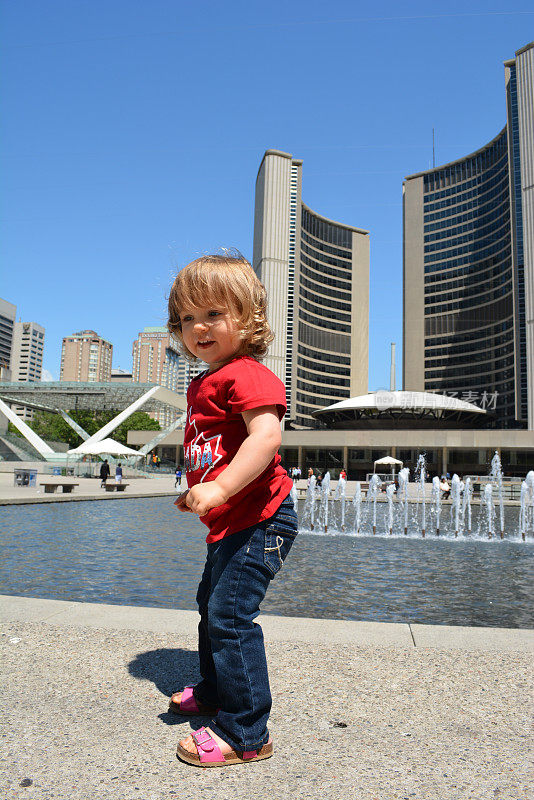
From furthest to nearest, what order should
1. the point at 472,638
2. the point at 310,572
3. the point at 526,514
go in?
the point at 526,514, the point at 310,572, the point at 472,638

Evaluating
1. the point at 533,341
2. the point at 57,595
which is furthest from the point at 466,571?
the point at 533,341

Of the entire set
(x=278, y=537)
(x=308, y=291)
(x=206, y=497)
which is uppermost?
(x=308, y=291)

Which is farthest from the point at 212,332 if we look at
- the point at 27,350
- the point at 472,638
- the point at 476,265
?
the point at 27,350

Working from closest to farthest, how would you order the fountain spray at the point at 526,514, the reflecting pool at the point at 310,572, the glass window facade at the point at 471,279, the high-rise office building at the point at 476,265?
the reflecting pool at the point at 310,572 → the fountain spray at the point at 526,514 → the high-rise office building at the point at 476,265 → the glass window facade at the point at 471,279

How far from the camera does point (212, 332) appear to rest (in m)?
2.08

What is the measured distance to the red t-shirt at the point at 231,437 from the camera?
1898mm

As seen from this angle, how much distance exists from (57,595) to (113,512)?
8.67 meters

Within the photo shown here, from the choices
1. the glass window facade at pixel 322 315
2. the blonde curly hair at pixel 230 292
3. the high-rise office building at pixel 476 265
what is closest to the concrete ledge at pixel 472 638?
the blonde curly hair at pixel 230 292

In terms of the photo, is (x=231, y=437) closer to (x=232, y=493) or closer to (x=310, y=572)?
(x=232, y=493)

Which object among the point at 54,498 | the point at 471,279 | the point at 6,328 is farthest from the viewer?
the point at 6,328

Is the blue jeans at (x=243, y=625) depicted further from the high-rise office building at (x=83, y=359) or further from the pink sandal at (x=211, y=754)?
the high-rise office building at (x=83, y=359)

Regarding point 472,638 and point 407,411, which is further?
point 407,411

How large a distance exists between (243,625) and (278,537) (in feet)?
1.03

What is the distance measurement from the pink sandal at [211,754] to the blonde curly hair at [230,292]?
1.32 m
